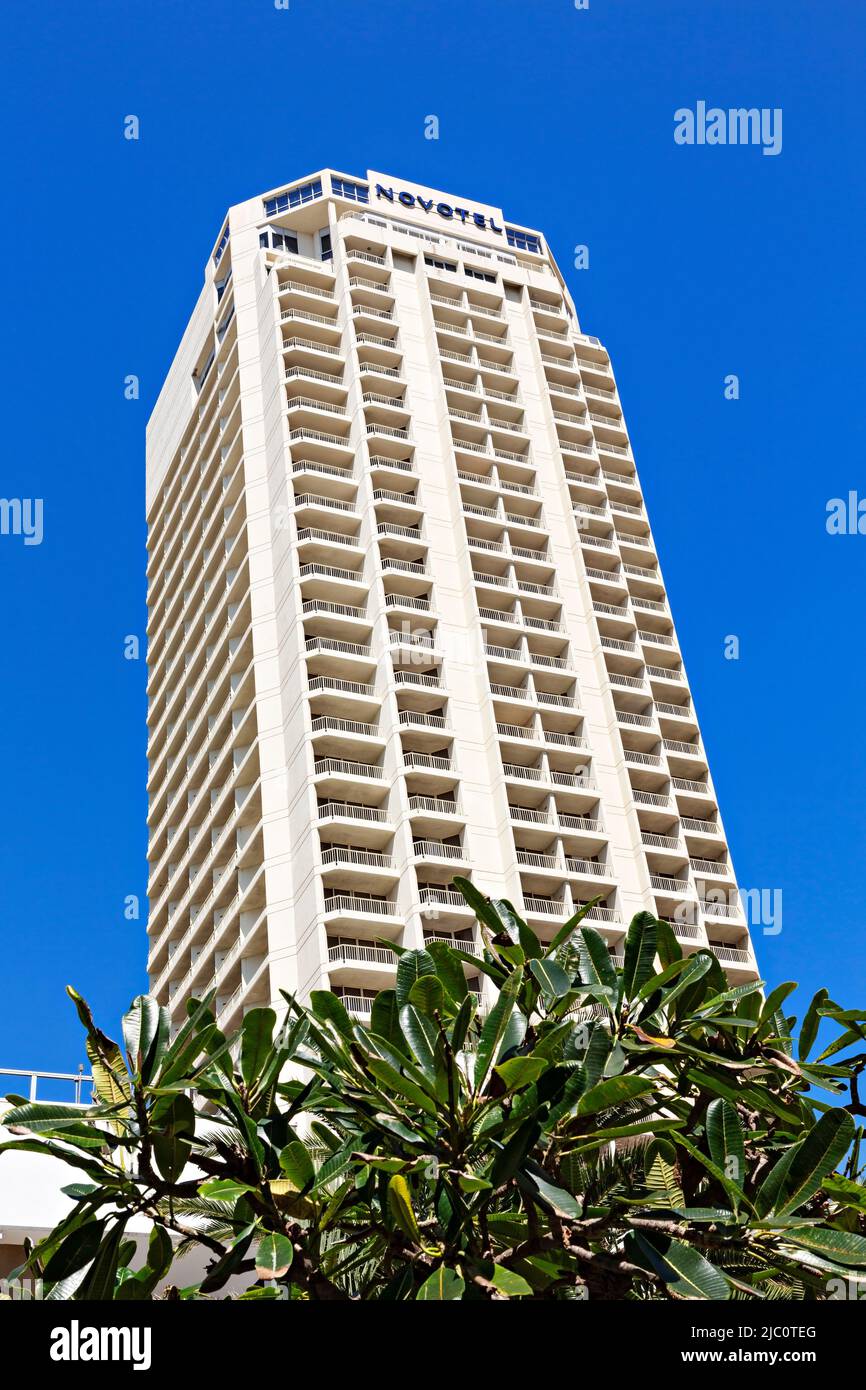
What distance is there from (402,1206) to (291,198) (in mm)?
81960

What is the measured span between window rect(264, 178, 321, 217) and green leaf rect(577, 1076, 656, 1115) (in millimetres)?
79904

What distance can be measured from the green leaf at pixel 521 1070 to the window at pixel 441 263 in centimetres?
7714

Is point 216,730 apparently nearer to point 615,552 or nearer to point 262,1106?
point 615,552

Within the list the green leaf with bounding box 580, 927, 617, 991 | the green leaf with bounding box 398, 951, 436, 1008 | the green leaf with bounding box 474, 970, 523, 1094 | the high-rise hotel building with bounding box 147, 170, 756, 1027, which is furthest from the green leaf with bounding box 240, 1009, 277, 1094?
the high-rise hotel building with bounding box 147, 170, 756, 1027

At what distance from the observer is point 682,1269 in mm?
9297

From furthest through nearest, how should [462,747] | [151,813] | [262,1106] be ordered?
[151,813] < [462,747] < [262,1106]

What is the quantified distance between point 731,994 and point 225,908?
56.1 m

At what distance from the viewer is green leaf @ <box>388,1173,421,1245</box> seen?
9.37 m

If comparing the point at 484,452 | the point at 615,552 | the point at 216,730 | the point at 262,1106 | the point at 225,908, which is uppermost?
the point at 484,452

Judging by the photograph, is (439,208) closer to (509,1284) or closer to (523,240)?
(523,240)

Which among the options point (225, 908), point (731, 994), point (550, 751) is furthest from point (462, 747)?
point (731, 994)

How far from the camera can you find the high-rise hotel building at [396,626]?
5906cm
